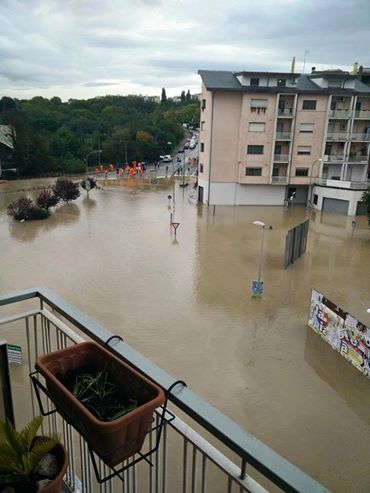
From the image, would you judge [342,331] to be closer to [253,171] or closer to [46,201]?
[253,171]

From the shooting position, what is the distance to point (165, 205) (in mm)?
32406

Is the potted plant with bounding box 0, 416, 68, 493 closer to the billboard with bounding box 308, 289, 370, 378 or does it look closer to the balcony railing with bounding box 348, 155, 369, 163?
the billboard with bounding box 308, 289, 370, 378

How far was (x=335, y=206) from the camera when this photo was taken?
30500mm

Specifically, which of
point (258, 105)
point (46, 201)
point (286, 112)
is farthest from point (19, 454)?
point (286, 112)

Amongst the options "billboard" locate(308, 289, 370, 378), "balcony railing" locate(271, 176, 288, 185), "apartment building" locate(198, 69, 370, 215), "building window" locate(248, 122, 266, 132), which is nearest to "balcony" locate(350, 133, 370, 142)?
"apartment building" locate(198, 69, 370, 215)

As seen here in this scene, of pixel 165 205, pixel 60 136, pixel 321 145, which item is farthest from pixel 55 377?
pixel 60 136

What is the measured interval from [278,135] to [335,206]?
24.4 ft

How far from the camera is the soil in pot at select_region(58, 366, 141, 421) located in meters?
1.81

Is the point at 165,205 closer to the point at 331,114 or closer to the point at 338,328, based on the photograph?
the point at 331,114

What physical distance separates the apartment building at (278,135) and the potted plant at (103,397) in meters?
30.6

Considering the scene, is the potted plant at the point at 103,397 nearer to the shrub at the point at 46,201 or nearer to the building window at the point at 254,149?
the shrub at the point at 46,201

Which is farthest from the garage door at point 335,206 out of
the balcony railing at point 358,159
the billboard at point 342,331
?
the billboard at point 342,331

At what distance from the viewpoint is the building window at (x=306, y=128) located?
3178 centimetres

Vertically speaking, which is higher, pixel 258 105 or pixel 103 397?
pixel 258 105
